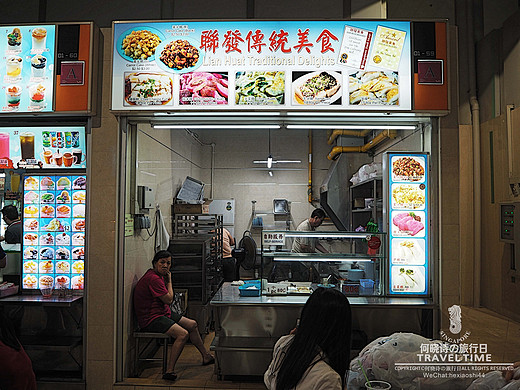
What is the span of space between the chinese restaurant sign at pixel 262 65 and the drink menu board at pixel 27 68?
2.18 ft

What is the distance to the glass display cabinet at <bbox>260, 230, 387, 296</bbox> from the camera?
14.1 ft

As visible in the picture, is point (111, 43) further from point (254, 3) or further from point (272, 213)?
point (272, 213)

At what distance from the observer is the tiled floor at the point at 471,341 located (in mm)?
3753

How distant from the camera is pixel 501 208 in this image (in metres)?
3.66

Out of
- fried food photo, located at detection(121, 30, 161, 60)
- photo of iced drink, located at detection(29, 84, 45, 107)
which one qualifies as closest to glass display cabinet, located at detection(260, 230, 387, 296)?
fried food photo, located at detection(121, 30, 161, 60)

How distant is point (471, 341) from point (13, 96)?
4927mm

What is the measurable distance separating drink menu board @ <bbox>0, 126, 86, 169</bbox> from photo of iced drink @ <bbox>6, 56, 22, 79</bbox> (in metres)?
0.59

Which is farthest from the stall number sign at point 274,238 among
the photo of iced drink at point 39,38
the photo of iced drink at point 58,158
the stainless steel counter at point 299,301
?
the photo of iced drink at point 39,38

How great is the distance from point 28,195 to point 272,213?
2797mm

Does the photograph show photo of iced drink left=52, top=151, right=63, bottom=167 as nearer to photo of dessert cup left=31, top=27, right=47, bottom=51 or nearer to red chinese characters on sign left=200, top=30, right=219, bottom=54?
photo of dessert cup left=31, top=27, right=47, bottom=51

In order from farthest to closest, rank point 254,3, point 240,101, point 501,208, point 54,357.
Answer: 1. point 254,3
2. point 54,357
3. point 240,101
4. point 501,208

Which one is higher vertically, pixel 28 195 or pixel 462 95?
pixel 462 95

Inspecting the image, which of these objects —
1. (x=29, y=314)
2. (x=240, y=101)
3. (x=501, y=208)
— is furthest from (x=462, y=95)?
(x=29, y=314)

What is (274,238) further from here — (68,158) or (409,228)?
(68,158)
